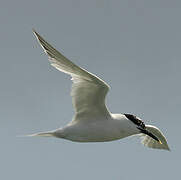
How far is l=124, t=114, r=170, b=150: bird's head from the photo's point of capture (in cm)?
1594

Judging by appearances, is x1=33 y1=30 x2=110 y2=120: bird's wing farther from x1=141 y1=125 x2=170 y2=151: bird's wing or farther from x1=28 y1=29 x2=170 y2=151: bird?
x1=141 y1=125 x2=170 y2=151: bird's wing

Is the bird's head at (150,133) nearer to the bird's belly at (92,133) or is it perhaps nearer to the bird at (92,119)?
the bird at (92,119)

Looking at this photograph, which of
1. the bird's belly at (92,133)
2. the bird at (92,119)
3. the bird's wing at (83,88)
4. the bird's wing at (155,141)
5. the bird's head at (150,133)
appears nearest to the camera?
the bird's wing at (83,88)

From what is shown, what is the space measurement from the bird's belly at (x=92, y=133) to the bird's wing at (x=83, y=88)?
36 cm

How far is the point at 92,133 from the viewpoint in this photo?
597 inches

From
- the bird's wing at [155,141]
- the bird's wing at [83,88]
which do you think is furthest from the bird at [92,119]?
the bird's wing at [155,141]

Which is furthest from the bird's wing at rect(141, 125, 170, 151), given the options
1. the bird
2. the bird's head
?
the bird

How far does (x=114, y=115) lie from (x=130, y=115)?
20.7 inches

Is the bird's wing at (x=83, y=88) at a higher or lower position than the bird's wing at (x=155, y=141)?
higher

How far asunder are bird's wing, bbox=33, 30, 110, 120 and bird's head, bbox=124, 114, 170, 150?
1000 mm

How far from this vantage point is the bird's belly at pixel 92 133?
15047 millimetres

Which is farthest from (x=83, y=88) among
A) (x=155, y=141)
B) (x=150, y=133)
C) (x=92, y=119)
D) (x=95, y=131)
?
(x=155, y=141)

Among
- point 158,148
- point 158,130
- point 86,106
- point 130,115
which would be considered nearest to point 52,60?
point 86,106

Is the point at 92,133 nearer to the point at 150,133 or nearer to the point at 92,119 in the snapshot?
the point at 92,119
